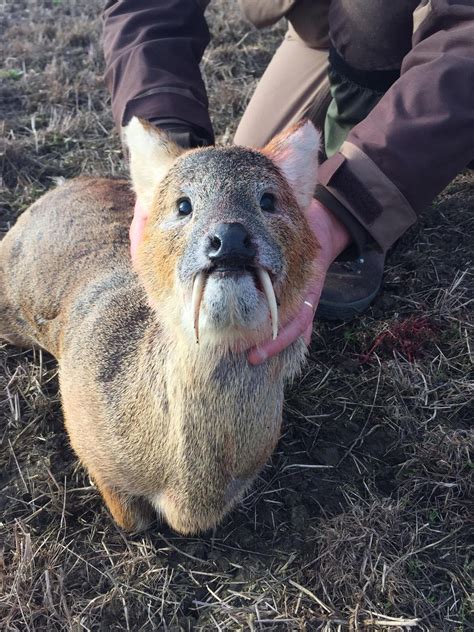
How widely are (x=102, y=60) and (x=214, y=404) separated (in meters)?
4.38

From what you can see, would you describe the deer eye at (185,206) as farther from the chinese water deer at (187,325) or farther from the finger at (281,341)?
the finger at (281,341)

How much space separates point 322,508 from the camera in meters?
2.61

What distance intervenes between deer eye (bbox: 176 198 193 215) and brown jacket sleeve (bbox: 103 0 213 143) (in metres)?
1.47

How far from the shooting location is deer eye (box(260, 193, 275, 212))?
1966 millimetres

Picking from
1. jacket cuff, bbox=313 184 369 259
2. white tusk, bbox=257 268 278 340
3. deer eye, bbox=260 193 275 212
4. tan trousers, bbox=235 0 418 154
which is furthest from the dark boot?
white tusk, bbox=257 268 278 340

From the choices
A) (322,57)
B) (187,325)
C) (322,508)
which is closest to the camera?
(187,325)

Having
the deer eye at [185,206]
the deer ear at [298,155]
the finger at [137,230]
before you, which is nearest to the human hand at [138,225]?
the finger at [137,230]

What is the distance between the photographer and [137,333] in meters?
2.48

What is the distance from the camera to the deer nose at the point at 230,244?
5.42 ft

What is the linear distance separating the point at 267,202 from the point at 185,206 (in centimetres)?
25

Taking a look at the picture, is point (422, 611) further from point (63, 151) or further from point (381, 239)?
point (63, 151)

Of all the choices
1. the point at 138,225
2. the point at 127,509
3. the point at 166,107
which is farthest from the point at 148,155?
the point at 127,509

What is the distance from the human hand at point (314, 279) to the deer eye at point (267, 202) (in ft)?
1.01

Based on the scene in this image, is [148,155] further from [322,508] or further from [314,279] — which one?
[322,508]
